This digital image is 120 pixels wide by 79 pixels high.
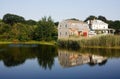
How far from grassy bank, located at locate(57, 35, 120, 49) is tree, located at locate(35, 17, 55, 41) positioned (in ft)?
77.3

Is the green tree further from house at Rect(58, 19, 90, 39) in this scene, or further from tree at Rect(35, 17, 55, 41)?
house at Rect(58, 19, 90, 39)

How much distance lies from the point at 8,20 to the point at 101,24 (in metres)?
49.5

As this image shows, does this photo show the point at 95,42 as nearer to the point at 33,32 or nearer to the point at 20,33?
the point at 33,32

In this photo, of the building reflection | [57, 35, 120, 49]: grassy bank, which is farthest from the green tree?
the building reflection

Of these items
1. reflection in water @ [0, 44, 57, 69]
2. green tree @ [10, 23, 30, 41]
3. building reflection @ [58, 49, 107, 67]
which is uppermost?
green tree @ [10, 23, 30, 41]

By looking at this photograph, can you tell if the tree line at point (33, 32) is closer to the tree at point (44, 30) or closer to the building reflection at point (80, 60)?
the tree at point (44, 30)

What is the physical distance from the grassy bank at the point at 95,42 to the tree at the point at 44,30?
23.6 m

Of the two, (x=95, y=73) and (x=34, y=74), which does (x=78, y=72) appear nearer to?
(x=95, y=73)

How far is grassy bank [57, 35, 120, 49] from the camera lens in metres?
44.6

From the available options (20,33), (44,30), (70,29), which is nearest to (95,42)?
(70,29)

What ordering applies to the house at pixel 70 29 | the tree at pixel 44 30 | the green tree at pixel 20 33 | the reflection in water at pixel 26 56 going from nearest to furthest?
the reflection in water at pixel 26 56, the house at pixel 70 29, the tree at pixel 44 30, the green tree at pixel 20 33

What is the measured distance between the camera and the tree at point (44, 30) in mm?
74250

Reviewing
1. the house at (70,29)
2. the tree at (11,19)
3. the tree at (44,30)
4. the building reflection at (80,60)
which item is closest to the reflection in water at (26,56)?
the building reflection at (80,60)

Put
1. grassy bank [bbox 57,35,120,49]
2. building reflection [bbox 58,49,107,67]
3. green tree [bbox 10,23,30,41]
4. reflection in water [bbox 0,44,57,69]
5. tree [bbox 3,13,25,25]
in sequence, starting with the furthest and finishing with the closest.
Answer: tree [bbox 3,13,25,25] → green tree [bbox 10,23,30,41] → grassy bank [bbox 57,35,120,49] → reflection in water [bbox 0,44,57,69] → building reflection [bbox 58,49,107,67]
